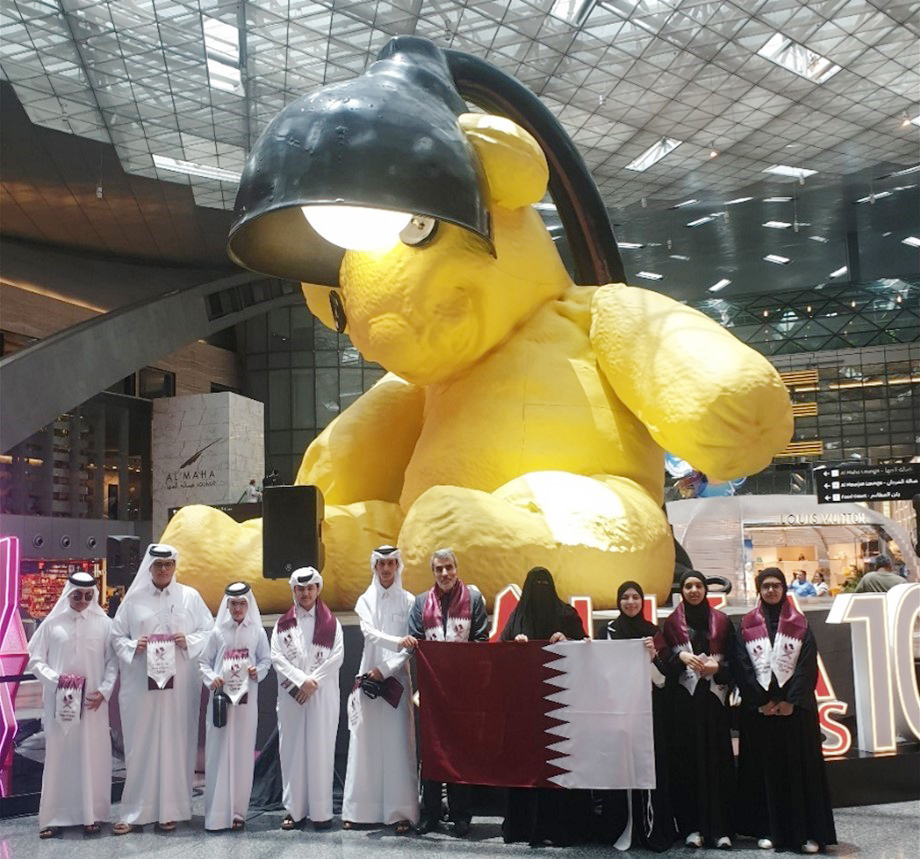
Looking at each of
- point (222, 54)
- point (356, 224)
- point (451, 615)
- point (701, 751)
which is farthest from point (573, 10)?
point (701, 751)

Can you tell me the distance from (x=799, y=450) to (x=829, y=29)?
63.5ft

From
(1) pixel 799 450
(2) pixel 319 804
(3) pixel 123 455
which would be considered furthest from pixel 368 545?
(1) pixel 799 450

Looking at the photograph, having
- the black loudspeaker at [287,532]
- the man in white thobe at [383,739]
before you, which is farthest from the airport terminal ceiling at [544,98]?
the man in white thobe at [383,739]

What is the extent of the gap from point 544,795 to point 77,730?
81.9 inches

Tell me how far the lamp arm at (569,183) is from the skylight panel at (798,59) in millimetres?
9402

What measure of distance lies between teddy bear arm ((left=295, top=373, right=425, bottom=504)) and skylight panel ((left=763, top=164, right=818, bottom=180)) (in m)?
14.7

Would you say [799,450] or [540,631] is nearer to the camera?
[540,631]

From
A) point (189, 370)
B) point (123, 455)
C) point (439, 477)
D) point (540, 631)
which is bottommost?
point (540, 631)

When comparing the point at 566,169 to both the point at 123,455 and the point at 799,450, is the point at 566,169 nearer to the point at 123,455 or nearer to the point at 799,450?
the point at 123,455

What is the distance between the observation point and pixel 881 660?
182 inches

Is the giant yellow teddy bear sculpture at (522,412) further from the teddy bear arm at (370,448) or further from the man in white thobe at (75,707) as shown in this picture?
the man in white thobe at (75,707)

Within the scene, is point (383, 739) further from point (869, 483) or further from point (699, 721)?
point (869, 483)

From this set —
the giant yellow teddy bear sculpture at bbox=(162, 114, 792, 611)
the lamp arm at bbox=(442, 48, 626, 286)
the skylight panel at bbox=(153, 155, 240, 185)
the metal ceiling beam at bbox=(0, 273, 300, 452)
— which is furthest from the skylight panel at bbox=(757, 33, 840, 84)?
the metal ceiling beam at bbox=(0, 273, 300, 452)

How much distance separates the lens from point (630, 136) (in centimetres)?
1728
